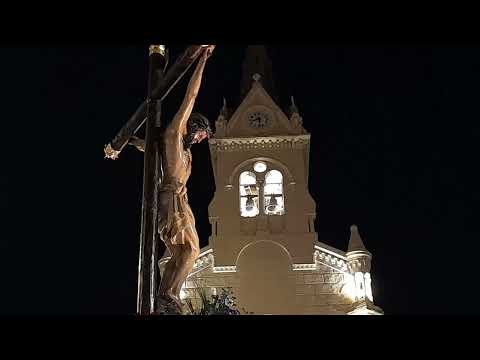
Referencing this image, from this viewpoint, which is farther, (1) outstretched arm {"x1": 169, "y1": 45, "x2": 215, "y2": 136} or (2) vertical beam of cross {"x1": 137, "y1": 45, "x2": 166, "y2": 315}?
(1) outstretched arm {"x1": 169, "y1": 45, "x2": 215, "y2": 136}

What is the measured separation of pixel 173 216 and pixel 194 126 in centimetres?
109

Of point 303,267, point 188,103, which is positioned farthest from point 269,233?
point 188,103

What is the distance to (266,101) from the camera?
3366 centimetres

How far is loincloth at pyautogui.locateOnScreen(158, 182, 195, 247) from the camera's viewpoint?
6516 millimetres

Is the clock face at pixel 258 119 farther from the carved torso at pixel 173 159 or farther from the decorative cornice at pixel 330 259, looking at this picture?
the carved torso at pixel 173 159

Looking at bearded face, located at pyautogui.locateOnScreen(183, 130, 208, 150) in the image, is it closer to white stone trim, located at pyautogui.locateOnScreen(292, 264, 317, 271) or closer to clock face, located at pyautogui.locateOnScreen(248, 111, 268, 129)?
white stone trim, located at pyautogui.locateOnScreen(292, 264, 317, 271)

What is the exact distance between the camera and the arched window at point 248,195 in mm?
30828

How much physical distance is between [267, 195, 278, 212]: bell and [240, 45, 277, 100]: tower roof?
791 centimetres

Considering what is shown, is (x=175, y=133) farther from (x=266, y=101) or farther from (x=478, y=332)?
(x=266, y=101)

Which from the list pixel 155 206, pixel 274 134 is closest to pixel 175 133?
pixel 155 206

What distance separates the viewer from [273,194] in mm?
31141

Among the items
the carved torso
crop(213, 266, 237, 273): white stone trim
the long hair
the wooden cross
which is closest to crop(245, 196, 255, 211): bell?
crop(213, 266, 237, 273): white stone trim

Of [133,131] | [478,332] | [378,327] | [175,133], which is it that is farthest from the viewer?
[133,131]

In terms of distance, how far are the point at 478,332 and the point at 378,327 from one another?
39 centimetres
